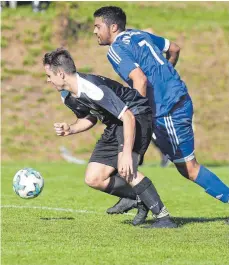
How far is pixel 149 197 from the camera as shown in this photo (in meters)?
7.86

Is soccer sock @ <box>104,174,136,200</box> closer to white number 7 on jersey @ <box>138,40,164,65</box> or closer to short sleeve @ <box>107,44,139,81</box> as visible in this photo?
short sleeve @ <box>107,44,139,81</box>

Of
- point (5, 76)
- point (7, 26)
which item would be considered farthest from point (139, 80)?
point (7, 26)

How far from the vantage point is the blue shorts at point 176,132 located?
8164mm

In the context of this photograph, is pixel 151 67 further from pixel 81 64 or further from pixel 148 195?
pixel 81 64

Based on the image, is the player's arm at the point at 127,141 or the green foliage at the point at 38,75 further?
the green foliage at the point at 38,75

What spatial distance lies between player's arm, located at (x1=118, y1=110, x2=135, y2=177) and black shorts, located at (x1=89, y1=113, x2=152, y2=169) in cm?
30

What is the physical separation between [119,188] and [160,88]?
1034mm

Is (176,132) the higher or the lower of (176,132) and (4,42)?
the higher

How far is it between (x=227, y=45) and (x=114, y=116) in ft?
68.0

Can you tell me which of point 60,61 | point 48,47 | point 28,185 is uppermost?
point 60,61

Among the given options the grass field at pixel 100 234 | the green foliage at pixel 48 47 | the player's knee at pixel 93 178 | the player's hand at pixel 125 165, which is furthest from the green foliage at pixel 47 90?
the player's hand at pixel 125 165

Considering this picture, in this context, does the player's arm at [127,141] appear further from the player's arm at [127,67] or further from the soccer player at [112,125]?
the player's arm at [127,67]

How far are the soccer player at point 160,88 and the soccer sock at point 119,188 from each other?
0.50 m

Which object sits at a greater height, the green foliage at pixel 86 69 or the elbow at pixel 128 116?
the elbow at pixel 128 116
